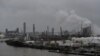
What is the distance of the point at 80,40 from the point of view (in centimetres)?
3634

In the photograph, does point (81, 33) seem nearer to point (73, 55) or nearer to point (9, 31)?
point (73, 55)

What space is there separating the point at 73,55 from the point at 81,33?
81.0 ft

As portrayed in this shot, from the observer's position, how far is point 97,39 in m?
32.4

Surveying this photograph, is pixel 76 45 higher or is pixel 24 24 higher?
pixel 24 24

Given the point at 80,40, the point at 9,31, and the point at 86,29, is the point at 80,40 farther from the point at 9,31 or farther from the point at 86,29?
the point at 9,31

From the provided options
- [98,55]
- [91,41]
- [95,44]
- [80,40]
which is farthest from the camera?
[80,40]

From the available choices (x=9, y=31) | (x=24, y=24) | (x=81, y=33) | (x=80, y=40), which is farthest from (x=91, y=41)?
(x=9, y=31)

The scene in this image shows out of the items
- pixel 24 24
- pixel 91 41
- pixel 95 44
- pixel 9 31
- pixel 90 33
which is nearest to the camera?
pixel 95 44

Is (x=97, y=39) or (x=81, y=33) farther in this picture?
(x=81, y=33)

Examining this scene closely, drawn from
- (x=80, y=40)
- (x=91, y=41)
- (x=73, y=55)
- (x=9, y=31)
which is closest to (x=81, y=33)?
(x=80, y=40)

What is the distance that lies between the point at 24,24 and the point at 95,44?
39.9 m

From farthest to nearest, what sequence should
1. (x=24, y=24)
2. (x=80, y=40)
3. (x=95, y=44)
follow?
(x=24, y=24), (x=80, y=40), (x=95, y=44)

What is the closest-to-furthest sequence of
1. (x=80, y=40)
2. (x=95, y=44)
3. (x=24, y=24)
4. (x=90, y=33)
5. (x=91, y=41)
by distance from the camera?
(x=95, y=44)
(x=91, y=41)
(x=80, y=40)
(x=90, y=33)
(x=24, y=24)

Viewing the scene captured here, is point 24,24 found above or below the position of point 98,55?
above
